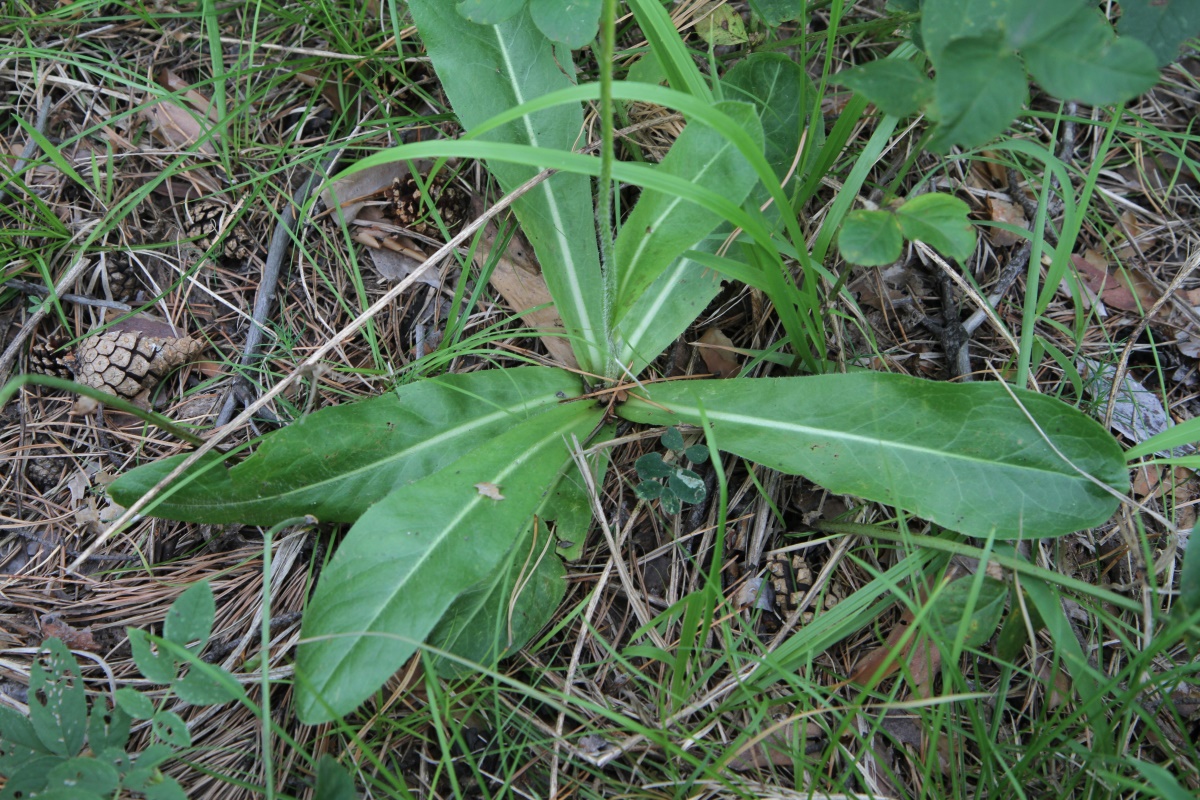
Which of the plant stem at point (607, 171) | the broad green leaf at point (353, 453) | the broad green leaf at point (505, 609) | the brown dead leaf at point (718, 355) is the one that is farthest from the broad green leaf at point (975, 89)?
the broad green leaf at point (505, 609)

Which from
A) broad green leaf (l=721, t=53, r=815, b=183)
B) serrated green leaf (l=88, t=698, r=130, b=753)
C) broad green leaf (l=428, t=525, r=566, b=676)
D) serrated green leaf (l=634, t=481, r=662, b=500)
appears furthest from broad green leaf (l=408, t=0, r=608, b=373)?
serrated green leaf (l=88, t=698, r=130, b=753)

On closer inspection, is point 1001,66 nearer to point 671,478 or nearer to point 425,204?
point 671,478

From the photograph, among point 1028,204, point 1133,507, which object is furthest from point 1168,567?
point 1028,204

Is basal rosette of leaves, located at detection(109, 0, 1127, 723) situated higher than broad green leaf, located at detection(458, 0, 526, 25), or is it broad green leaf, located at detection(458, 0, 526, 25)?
broad green leaf, located at detection(458, 0, 526, 25)

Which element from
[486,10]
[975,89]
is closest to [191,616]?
[486,10]

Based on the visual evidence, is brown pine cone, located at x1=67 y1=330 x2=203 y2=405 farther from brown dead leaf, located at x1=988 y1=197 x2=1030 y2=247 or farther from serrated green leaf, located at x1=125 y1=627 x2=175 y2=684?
brown dead leaf, located at x1=988 y1=197 x2=1030 y2=247

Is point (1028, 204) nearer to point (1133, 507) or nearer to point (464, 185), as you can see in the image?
point (1133, 507)
